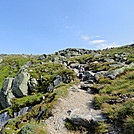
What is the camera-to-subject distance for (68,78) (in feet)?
92.6

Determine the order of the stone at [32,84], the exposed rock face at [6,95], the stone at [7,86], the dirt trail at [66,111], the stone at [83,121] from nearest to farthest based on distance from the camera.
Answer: the stone at [83,121]
the dirt trail at [66,111]
the exposed rock face at [6,95]
the stone at [7,86]
the stone at [32,84]

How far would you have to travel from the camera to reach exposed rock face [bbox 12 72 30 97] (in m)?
28.0

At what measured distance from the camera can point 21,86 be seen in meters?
28.7

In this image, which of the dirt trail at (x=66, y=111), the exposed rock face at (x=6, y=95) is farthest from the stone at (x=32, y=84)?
the dirt trail at (x=66, y=111)

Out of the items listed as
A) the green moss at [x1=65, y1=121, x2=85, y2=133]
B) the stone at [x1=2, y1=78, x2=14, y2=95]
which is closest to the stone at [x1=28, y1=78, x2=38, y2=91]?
the stone at [x1=2, y1=78, x2=14, y2=95]

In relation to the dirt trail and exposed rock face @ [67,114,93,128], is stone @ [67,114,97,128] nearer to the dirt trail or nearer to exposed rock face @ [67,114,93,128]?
exposed rock face @ [67,114,93,128]

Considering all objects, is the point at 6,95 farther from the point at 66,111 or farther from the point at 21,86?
the point at 66,111

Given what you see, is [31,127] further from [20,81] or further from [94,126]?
[20,81]

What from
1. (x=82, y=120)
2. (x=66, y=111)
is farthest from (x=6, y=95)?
(x=82, y=120)

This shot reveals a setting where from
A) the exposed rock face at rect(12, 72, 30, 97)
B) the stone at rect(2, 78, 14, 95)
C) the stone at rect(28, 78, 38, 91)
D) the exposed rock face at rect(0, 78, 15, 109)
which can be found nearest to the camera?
the exposed rock face at rect(0, 78, 15, 109)

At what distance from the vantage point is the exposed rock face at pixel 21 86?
1101 inches

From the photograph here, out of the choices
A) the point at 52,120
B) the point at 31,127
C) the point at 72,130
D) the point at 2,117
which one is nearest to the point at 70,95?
the point at 52,120

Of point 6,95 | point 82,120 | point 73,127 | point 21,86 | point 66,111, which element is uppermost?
point 82,120

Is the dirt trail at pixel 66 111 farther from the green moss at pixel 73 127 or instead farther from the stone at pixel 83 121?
the stone at pixel 83 121
